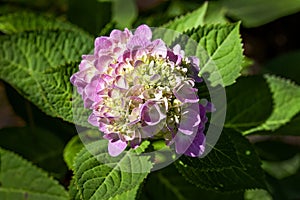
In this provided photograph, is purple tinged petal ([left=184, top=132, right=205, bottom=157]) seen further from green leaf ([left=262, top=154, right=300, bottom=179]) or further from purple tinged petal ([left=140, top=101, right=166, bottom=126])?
green leaf ([left=262, top=154, right=300, bottom=179])

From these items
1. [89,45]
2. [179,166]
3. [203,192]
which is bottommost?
[203,192]

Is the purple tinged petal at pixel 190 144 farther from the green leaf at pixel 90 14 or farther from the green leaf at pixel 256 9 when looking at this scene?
the green leaf at pixel 256 9

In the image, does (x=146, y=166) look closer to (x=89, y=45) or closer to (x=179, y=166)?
(x=179, y=166)

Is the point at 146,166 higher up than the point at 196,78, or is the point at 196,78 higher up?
the point at 196,78

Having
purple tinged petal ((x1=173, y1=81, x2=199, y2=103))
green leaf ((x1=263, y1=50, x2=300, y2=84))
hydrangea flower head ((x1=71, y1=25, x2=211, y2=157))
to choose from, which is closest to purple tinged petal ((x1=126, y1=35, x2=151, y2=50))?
hydrangea flower head ((x1=71, y1=25, x2=211, y2=157))

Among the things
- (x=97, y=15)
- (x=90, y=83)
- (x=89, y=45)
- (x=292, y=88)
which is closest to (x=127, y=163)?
(x=90, y=83)

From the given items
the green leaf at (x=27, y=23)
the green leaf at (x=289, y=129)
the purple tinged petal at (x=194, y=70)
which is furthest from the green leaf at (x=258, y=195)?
the green leaf at (x=27, y=23)
